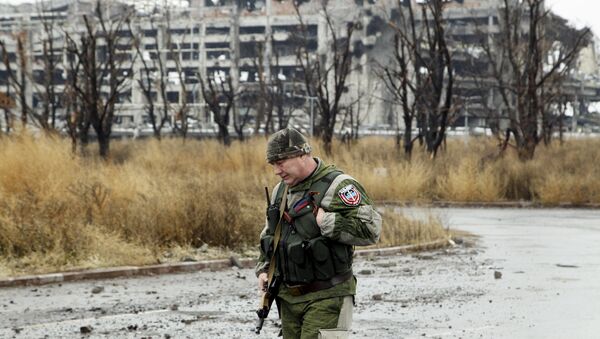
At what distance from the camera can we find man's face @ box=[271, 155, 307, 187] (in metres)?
6.10

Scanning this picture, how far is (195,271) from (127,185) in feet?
16.1

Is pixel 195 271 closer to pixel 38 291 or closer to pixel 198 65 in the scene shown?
pixel 38 291

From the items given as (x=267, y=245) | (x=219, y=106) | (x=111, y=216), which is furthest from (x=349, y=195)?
(x=219, y=106)

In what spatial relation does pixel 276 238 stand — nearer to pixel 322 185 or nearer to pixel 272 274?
pixel 272 274

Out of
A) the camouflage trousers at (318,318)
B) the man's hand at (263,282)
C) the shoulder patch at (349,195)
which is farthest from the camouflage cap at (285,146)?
the camouflage trousers at (318,318)

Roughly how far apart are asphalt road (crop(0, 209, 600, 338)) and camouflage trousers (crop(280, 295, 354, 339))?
3.71m

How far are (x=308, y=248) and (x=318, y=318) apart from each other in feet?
1.20

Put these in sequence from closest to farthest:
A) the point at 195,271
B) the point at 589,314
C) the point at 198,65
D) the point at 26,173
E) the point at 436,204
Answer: the point at 589,314 → the point at 195,271 → the point at 26,173 → the point at 436,204 → the point at 198,65

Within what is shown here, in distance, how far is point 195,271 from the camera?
49.7 feet

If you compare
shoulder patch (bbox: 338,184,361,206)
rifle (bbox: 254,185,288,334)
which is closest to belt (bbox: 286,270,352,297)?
rifle (bbox: 254,185,288,334)

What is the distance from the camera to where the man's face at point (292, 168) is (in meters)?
6.10

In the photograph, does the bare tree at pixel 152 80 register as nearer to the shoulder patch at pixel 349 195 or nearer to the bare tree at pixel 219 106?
the bare tree at pixel 219 106

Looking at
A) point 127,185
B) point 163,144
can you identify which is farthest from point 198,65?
point 127,185

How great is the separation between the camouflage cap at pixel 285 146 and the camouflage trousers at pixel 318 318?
2.51ft
